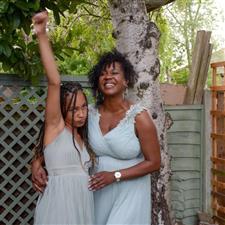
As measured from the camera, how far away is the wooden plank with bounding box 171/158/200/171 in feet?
21.1

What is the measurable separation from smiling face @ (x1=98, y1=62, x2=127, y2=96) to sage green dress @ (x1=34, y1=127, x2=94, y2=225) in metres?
0.37

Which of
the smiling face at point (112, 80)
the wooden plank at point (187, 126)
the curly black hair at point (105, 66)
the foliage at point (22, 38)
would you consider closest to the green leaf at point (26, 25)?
the foliage at point (22, 38)

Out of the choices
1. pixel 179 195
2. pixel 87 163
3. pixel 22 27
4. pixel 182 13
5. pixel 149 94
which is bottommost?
pixel 179 195

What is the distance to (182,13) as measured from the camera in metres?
21.1

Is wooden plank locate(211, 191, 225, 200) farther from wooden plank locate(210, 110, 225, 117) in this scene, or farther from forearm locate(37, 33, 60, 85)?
forearm locate(37, 33, 60, 85)

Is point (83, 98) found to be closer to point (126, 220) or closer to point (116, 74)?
point (116, 74)

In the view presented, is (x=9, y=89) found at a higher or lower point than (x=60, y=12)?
lower

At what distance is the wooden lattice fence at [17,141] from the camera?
14.4ft

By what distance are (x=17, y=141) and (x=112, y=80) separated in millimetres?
1456

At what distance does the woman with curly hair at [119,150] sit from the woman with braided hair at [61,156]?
109 millimetres

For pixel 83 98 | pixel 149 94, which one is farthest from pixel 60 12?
pixel 83 98

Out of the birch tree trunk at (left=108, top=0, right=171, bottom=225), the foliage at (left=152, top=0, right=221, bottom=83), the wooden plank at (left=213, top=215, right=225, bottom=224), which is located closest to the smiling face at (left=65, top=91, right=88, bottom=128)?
Answer: the birch tree trunk at (left=108, top=0, right=171, bottom=225)

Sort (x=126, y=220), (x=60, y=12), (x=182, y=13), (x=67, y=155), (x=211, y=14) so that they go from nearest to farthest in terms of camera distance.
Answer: (x=67, y=155)
(x=126, y=220)
(x=60, y=12)
(x=182, y=13)
(x=211, y=14)

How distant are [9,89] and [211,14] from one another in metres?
19.3
